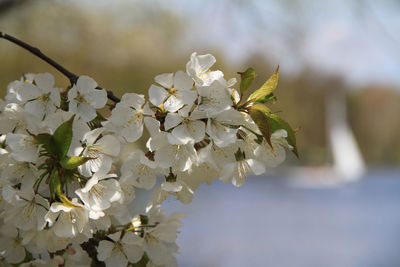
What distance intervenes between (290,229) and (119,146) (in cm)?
834

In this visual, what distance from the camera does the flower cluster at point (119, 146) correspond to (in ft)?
1.69

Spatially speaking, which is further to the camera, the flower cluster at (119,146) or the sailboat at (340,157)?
the sailboat at (340,157)

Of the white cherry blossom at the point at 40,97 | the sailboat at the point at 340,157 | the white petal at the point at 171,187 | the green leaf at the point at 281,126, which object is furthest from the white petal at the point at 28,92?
the sailboat at the point at 340,157

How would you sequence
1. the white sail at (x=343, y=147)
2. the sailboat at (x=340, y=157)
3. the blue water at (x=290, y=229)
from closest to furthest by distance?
the blue water at (x=290, y=229), the sailboat at (x=340, y=157), the white sail at (x=343, y=147)

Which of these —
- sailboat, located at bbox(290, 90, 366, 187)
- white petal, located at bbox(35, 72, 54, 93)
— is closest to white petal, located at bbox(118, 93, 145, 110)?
white petal, located at bbox(35, 72, 54, 93)

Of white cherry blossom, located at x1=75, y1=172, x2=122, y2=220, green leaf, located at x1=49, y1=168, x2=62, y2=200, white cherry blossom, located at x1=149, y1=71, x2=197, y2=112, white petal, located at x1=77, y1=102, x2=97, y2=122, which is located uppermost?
white cherry blossom, located at x1=149, y1=71, x2=197, y2=112

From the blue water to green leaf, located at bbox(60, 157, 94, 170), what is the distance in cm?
111

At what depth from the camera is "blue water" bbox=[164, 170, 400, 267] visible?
5473 mm

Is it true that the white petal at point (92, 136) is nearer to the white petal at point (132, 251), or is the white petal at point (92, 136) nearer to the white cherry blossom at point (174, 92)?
the white cherry blossom at point (174, 92)

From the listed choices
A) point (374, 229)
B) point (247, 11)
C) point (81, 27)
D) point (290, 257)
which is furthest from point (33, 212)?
point (374, 229)

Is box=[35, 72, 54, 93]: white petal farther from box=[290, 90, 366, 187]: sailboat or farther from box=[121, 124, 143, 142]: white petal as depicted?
box=[290, 90, 366, 187]: sailboat

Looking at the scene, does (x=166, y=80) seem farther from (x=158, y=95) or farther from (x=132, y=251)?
(x=132, y=251)

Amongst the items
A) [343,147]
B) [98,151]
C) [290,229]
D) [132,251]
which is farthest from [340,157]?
[98,151]

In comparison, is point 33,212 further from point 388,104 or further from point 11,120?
point 388,104
